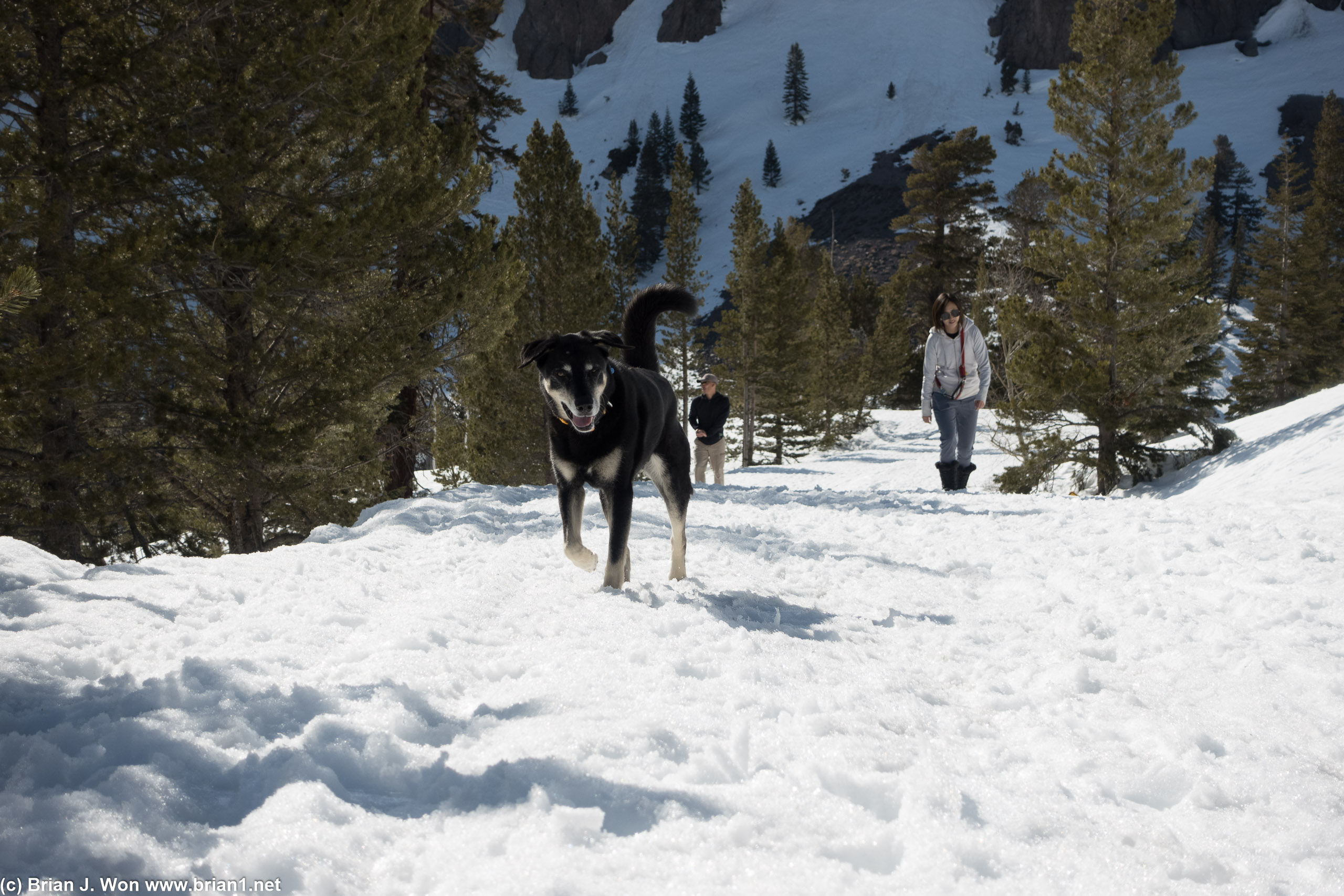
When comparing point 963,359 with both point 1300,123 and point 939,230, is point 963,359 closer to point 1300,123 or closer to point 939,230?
point 939,230

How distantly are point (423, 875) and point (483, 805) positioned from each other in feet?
0.86

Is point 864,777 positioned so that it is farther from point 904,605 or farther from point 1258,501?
point 1258,501

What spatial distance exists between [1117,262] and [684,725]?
13.1 metres

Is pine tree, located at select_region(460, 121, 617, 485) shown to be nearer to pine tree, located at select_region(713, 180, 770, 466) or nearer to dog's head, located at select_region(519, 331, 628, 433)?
pine tree, located at select_region(713, 180, 770, 466)

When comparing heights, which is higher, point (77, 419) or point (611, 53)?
point (611, 53)

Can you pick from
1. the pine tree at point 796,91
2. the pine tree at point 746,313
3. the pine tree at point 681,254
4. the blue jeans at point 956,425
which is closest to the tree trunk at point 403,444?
the blue jeans at point 956,425

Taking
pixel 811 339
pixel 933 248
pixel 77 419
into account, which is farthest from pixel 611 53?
pixel 77 419

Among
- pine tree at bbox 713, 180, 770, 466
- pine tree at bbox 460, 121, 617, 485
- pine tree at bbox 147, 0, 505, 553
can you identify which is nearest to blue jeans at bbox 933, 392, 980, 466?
pine tree at bbox 147, 0, 505, 553

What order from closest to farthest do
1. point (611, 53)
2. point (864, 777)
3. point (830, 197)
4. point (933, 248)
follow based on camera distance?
1. point (864, 777)
2. point (933, 248)
3. point (830, 197)
4. point (611, 53)

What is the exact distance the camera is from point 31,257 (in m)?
5.63

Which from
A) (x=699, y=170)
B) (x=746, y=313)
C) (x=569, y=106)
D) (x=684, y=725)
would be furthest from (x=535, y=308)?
(x=569, y=106)

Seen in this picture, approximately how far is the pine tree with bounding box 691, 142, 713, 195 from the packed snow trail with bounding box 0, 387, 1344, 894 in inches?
3364

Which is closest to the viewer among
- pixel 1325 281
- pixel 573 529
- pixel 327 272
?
pixel 573 529

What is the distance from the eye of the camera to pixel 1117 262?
11711 mm
